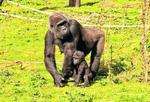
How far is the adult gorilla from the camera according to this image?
1166 cm

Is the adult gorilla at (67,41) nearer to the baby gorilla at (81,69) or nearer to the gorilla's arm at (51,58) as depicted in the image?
the gorilla's arm at (51,58)

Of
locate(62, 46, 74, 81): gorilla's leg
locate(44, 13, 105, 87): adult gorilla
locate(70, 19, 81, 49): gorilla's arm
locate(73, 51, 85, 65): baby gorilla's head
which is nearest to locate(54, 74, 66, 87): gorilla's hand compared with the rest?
locate(44, 13, 105, 87): adult gorilla

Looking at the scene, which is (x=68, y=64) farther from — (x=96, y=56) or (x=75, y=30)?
(x=96, y=56)

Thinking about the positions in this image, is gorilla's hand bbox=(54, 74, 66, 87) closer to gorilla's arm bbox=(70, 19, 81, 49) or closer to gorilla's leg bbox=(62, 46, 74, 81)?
gorilla's leg bbox=(62, 46, 74, 81)

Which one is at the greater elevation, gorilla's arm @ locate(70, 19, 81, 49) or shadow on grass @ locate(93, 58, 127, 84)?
gorilla's arm @ locate(70, 19, 81, 49)

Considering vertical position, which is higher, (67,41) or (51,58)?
(67,41)

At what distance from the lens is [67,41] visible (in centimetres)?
1177

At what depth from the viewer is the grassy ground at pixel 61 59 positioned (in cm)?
1111

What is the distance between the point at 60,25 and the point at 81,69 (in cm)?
97

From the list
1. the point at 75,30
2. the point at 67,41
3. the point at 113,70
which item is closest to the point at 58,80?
the point at 67,41

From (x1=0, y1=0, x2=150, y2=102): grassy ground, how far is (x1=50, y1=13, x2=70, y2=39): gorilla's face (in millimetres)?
1018

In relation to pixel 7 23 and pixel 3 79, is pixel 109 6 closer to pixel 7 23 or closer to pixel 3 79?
pixel 7 23

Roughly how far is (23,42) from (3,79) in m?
5.16

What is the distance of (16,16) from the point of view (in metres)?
21.4
